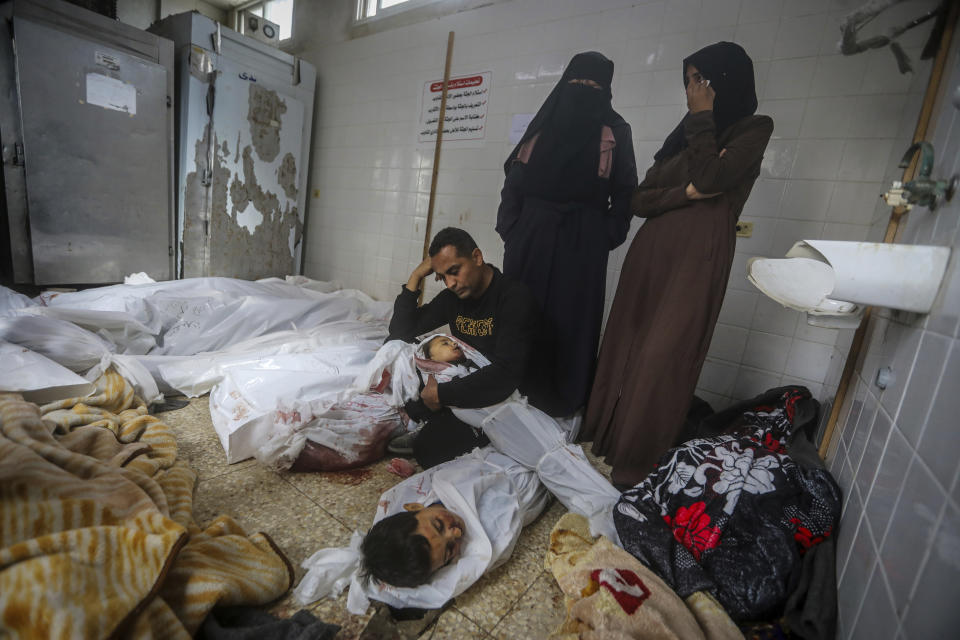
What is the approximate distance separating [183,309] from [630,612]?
A: 256 cm

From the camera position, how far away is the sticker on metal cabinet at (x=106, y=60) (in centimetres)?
261

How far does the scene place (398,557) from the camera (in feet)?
3.30

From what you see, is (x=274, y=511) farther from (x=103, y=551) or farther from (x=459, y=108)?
(x=459, y=108)

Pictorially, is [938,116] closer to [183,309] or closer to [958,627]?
[958,627]

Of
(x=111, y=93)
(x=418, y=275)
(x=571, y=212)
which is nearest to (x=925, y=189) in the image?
(x=571, y=212)

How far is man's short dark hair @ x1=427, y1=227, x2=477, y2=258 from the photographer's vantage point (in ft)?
5.36

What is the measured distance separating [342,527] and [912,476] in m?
1.34

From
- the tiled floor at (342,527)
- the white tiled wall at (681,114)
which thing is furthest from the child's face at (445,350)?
the white tiled wall at (681,114)

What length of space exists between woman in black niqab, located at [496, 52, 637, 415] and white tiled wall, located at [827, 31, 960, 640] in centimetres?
101

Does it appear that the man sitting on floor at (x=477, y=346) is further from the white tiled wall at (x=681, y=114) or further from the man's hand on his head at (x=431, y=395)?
the white tiled wall at (x=681, y=114)

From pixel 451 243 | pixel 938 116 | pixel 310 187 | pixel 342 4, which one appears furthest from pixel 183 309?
pixel 938 116

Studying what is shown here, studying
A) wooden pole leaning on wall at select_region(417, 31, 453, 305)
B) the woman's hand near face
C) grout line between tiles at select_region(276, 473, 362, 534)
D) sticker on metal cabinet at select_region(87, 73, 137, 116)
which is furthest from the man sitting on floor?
sticker on metal cabinet at select_region(87, 73, 137, 116)

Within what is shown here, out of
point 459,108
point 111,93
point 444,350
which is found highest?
point 459,108

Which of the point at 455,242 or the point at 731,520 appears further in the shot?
the point at 455,242
